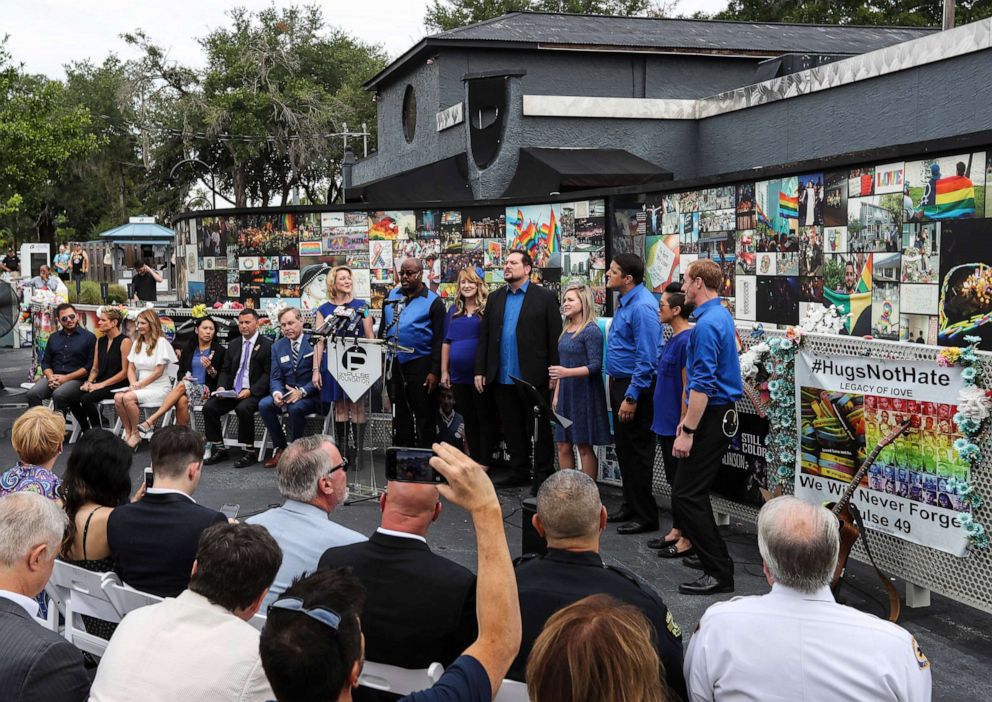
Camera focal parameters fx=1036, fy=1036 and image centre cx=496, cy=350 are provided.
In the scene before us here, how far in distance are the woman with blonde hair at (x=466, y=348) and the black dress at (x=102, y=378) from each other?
4304 mm

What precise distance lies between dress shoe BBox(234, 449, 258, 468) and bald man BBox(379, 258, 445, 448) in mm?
1833

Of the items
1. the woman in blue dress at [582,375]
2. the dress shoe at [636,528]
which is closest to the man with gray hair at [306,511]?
the dress shoe at [636,528]

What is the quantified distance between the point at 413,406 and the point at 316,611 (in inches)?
284

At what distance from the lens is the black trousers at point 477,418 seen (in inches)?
370

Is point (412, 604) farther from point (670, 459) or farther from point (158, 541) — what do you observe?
point (670, 459)

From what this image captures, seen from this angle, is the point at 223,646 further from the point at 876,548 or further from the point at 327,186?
the point at 327,186

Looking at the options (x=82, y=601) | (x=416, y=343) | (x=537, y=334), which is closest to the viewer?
(x=82, y=601)

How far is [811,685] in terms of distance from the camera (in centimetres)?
296

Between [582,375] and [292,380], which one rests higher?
[582,375]

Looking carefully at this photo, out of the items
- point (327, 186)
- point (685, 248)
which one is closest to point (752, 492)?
point (685, 248)

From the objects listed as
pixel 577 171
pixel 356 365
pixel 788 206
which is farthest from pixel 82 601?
pixel 577 171

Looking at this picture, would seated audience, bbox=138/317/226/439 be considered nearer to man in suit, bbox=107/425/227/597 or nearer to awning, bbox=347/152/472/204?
awning, bbox=347/152/472/204

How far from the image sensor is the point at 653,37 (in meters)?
19.6

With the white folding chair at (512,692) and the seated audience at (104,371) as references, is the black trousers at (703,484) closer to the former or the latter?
the white folding chair at (512,692)
